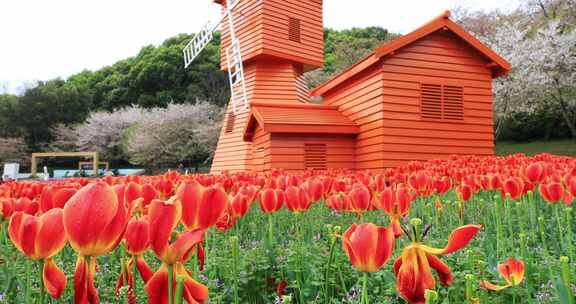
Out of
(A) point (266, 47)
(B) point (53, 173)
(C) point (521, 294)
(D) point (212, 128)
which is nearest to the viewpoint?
(C) point (521, 294)

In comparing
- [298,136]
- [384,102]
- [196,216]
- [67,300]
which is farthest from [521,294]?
[298,136]

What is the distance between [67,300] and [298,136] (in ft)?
35.6

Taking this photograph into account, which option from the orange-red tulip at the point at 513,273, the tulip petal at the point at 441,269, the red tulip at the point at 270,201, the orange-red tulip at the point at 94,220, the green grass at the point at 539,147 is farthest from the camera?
the green grass at the point at 539,147

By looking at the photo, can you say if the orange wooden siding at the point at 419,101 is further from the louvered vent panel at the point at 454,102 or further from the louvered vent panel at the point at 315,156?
the louvered vent panel at the point at 315,156

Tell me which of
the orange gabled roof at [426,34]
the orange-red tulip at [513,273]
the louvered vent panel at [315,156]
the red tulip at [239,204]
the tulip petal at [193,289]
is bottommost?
the orange-red tulip at [513,273]

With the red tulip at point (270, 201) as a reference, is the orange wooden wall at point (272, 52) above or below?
above

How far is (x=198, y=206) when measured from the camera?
110cm

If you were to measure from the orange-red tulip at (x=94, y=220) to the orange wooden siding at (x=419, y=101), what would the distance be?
36.1 feet

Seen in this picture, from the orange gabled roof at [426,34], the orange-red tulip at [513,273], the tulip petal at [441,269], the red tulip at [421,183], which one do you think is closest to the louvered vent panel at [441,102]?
the orange gabled roof at [426,34]

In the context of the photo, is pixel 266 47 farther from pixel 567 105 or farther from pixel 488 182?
pixel 567 105

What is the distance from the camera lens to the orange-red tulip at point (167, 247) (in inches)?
34.5

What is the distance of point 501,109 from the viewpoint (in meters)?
28.7

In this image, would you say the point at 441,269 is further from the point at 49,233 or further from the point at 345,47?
the point at 345,47

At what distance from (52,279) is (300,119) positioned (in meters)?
11.8
